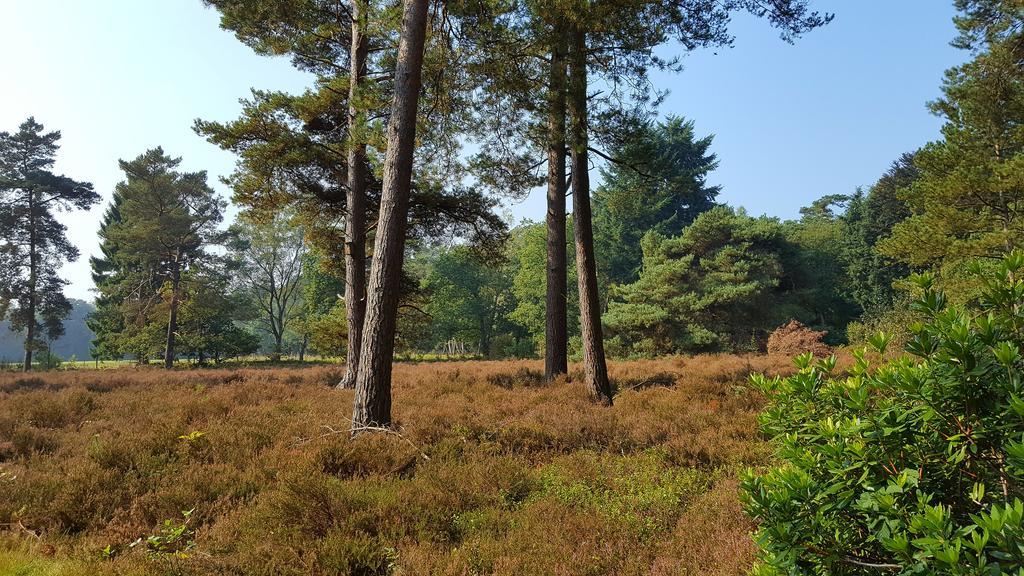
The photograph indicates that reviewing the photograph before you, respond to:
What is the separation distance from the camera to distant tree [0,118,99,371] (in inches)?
1070

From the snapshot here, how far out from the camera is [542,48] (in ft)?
29.3

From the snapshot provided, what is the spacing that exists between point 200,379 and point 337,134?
767cm

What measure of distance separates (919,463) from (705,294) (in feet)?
93.0

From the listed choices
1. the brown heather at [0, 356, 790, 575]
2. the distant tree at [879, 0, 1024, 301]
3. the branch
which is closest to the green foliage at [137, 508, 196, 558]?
the brown heather at [0, 356, 790, 575]

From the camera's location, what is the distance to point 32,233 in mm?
27828

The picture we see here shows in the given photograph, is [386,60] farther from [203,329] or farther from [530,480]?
[203,329]

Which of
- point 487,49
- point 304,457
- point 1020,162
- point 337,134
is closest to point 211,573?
point 304,457

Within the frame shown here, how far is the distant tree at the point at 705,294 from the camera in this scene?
27750 mm

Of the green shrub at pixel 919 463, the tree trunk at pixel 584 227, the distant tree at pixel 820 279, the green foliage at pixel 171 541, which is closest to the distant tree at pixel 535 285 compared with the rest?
the distant tree at pixel 820 279

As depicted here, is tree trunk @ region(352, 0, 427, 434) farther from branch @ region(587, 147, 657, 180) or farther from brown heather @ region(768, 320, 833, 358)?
brown heather @ region(768, 320, 833, 358)

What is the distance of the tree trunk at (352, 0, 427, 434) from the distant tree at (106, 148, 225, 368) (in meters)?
28.4

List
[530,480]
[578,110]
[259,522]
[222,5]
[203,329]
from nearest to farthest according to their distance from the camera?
[259,522]
[530,480]
[578,110]
[222,5]
[203,329]

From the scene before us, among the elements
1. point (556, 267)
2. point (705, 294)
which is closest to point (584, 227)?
point (556, 267)

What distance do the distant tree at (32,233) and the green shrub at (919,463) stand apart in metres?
39.4
